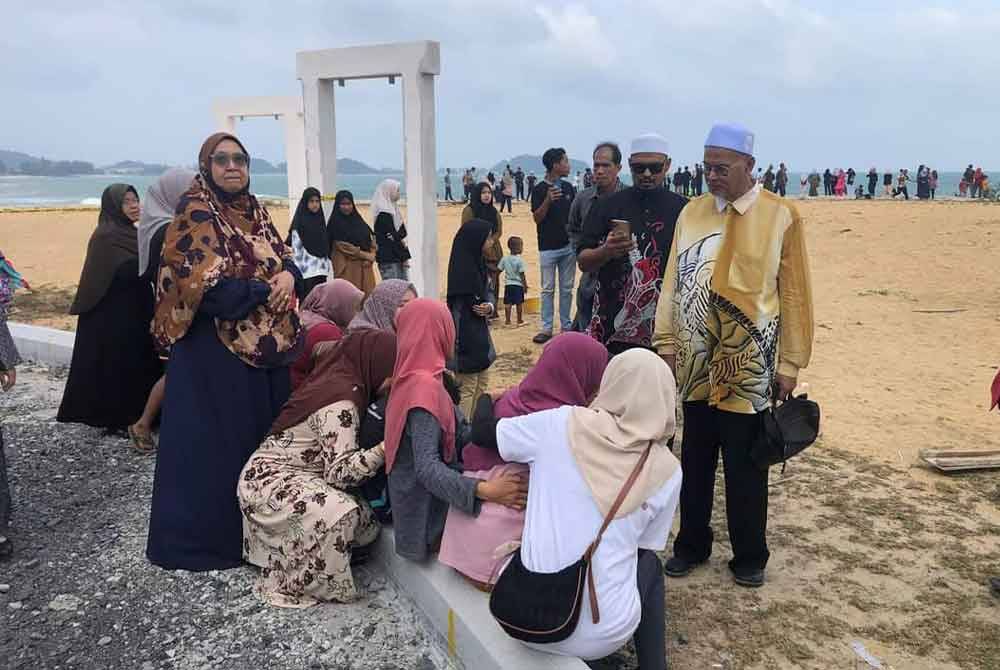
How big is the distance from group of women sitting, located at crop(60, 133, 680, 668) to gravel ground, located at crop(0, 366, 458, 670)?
135mm

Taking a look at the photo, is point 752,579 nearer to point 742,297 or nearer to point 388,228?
point 742,297

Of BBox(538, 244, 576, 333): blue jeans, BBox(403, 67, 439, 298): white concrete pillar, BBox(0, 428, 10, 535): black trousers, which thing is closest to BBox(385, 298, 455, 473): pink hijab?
BBox(0, 428, 10, 535): black trousers

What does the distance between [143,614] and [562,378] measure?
1.90 metres

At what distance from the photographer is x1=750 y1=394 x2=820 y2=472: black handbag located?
2.93 m

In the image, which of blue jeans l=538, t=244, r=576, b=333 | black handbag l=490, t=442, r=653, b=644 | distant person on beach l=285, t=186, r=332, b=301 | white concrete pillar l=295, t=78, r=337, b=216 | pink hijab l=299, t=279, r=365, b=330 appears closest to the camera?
black handbag l=490, t=442, r=653, b=644

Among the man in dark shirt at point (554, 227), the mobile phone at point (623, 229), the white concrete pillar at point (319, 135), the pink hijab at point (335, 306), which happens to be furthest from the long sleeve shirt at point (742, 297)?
the white concrete pillar at point (319, 135)

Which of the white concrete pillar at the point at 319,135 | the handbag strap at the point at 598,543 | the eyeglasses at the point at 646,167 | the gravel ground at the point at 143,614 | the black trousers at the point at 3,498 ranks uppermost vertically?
the white concrete pillar at the point at 319,135

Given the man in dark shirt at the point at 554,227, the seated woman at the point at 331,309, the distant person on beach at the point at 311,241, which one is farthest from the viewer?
the distant person on beach at the point at 311,241

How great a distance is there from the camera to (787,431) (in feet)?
9.67

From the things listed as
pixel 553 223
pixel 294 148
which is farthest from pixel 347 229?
pixel 294 148

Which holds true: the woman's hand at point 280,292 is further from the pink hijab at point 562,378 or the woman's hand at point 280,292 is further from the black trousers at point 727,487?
the black trousers at point 727,487

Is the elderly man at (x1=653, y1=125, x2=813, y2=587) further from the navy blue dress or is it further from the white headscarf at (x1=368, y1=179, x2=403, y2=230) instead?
the white headscarf at (x1=368, y1=179, x2=403, y2=230)

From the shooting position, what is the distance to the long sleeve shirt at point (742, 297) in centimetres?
291

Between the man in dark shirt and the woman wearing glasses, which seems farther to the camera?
the man in dark shirt
